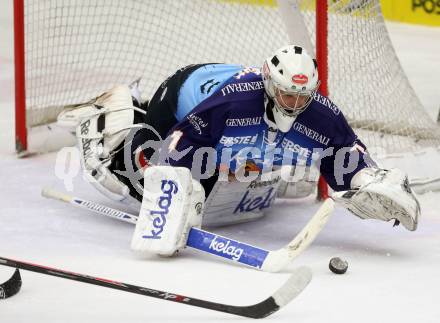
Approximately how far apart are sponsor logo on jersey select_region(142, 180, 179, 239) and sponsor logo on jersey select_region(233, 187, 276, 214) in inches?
19.9

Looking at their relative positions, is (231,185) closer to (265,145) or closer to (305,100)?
(265,145)

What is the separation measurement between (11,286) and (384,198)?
134 centimetres

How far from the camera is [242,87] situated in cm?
427

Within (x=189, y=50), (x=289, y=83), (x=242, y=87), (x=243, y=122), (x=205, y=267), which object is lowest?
(x=189, y=50)

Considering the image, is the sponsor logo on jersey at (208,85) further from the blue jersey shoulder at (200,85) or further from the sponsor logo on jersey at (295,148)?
the sponsor logo on jersey at (295,148)

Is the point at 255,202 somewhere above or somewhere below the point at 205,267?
below

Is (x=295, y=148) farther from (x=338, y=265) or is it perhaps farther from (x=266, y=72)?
(x=338, y=265)

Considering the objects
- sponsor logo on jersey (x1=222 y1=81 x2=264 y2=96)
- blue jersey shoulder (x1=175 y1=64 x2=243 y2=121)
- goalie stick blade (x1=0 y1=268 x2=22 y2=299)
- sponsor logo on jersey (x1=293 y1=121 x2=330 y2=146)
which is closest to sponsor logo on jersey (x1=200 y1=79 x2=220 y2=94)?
blue jersey shoulder (x1=175 y1=64 x2=243 y2=121)

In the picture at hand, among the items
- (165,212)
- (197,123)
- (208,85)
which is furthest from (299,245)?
(208,85)

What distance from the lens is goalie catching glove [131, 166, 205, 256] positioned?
13.3 feet

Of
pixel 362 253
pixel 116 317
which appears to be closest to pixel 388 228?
pixel 362 253

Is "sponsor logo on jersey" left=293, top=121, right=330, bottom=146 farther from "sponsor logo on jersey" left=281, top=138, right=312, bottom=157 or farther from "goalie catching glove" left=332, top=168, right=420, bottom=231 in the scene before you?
"goalie catching glove" left=332, top=168, right=420, bottom=231

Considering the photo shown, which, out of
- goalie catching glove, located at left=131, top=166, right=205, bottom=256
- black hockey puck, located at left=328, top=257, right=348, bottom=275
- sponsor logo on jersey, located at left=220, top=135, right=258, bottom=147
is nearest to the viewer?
black hockey puck, located at left=328, top=257, right=348, bottom=275

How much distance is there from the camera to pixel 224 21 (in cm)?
621
